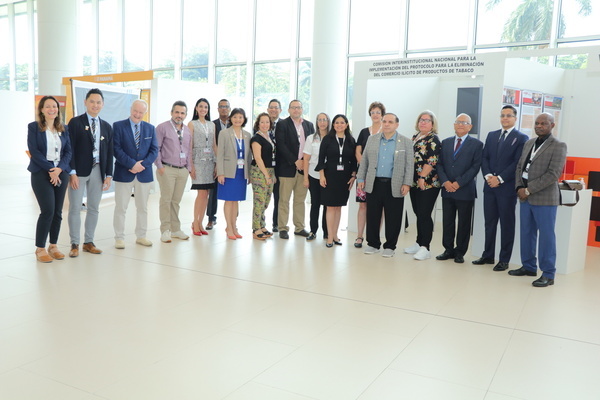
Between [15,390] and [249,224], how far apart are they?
4.93 metres

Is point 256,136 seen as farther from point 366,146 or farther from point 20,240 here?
point 20,240

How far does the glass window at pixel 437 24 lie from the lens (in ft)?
34.2

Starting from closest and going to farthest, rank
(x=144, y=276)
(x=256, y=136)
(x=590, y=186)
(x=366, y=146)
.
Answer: (x=144, y=276) < (x=366, y=146) < (x=256, y=136) < (x=590, y=186)

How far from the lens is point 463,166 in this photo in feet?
17.3

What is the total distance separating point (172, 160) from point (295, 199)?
162cm

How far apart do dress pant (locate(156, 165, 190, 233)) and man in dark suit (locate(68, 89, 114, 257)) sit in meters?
0.71

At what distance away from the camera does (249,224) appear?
7.38 meters

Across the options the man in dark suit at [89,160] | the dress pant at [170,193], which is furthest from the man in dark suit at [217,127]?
the man in dark suit at [89,160]

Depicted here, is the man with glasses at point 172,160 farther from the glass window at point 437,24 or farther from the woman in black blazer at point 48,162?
the glass window at point 437,24

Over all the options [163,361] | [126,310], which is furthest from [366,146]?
[163,361]

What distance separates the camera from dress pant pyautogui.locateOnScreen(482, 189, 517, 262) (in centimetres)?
512

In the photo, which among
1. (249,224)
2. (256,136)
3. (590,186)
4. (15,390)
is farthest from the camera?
(249,224)

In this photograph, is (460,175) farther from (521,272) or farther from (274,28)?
(274,28)

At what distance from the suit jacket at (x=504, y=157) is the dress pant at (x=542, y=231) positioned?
11.8 inches
